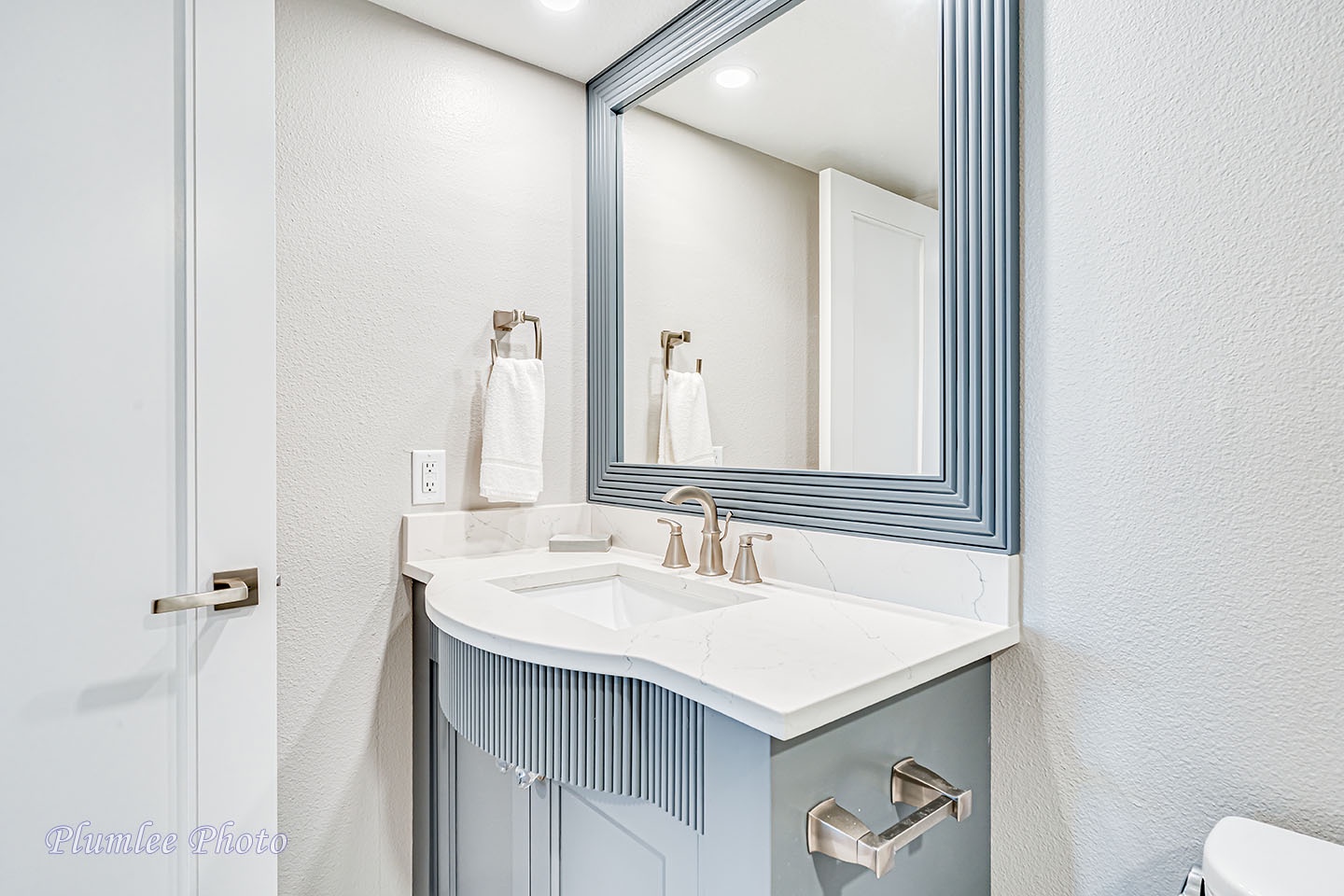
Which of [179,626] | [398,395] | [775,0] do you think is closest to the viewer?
[179,626]

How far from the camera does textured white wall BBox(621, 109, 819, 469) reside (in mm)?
1314

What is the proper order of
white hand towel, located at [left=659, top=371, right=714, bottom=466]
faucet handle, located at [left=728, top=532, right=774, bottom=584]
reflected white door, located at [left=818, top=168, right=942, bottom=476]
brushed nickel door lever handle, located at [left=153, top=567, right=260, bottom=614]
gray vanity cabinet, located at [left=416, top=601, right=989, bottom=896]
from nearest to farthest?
gray vanity cabinet, located at [left=416, top=601, right=989, bottom=896] → brushed nickel door lever handle, located at [left=153, top=567, right=260, bottom=614] → reflected white door, located at [left=818, top=168, right=942, bottom=476] → faucet handle, located at [left=728, top=532, right=774, bottom=584] → white hand towel, located at [left=659, top=371, right=714, bottom=466]

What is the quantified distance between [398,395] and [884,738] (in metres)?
1.18

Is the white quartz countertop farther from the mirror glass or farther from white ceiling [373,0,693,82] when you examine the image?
white ceiling [373,0,693,82]

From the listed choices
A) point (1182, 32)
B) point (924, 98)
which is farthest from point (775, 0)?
point (1182, 32)

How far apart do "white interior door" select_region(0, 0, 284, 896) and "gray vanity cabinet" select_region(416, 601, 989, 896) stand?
1.21ft

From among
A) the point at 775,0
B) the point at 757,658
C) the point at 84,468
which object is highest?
the point at 775,0

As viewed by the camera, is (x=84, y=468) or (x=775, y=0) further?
(x=775, y=0)

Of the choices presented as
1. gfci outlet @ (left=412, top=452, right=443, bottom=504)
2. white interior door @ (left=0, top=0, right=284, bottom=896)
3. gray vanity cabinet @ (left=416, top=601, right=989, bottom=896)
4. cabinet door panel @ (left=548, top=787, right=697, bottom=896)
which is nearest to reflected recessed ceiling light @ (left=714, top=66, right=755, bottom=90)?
white interior door @ (left=0, top=0, right=284, bottom=896)

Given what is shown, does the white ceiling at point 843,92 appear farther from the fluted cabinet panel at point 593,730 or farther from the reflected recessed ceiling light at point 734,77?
the fluted cabinet panel at point 593,730

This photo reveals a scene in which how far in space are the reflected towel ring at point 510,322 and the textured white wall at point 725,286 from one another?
8.7 inches

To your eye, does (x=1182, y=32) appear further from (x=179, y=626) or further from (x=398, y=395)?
(x=179, y=626)

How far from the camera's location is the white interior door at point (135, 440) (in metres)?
0.88

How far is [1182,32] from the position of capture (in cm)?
83
